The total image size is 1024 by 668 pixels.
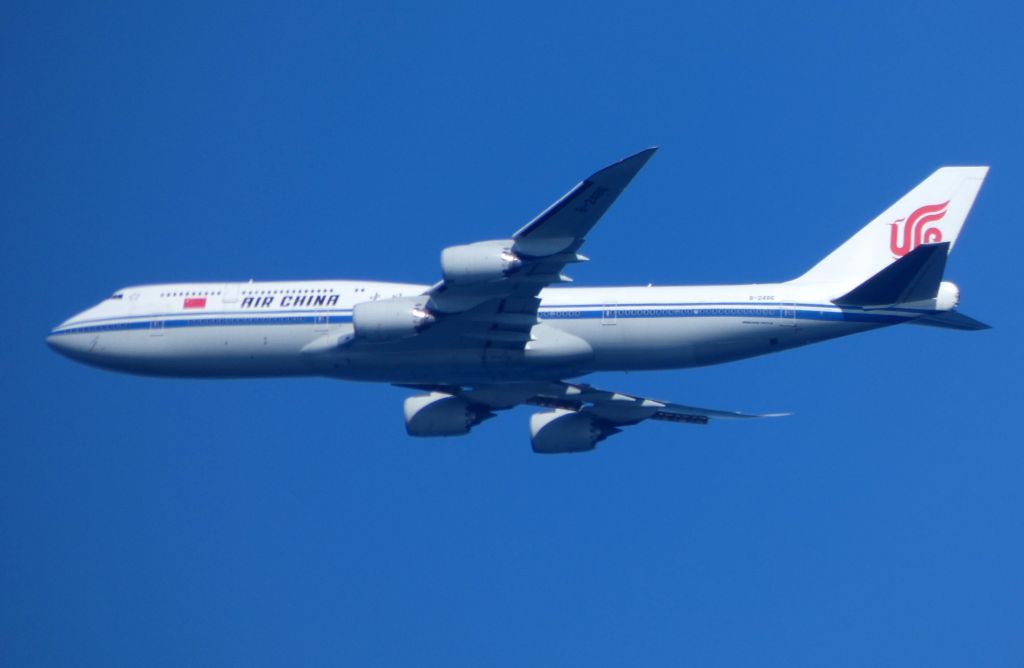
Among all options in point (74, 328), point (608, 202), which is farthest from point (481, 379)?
point (74, 328)

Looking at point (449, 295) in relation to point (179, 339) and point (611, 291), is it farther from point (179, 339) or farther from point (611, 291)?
point (179, 339)

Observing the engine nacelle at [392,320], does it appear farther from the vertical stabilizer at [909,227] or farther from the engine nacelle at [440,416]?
the vertical stabilizer at [909,227]

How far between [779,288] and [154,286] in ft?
77.3

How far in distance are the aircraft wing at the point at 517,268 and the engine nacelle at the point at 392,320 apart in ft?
1.46

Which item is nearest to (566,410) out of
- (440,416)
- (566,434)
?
(566,434)

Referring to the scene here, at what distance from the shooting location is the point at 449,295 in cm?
4953

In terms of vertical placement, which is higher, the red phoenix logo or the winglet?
the red phoenix logo

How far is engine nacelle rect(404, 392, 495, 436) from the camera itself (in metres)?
58.3

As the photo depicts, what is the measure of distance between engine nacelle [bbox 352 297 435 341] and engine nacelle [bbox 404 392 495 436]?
884 cm

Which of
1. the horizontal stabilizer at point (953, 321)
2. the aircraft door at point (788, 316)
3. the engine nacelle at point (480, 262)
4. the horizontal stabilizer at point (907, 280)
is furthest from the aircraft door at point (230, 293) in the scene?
the horizontal stabilizer at point (953, 321)

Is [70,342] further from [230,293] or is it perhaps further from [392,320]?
[392,320]

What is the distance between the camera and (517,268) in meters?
46.5

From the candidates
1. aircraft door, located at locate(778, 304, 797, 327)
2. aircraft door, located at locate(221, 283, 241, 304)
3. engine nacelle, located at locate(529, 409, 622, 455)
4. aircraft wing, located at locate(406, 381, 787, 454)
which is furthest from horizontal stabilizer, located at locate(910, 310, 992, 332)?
aircraft door, located at locate(221, 283, 241, 304)

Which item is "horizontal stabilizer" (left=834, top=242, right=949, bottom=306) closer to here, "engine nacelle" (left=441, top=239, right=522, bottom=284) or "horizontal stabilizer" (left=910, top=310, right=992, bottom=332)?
"horizontal stabilizer" (left=910, top=310, right=992, bottom=332)
